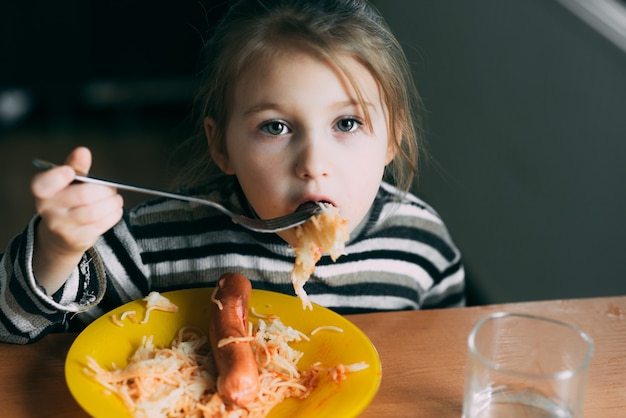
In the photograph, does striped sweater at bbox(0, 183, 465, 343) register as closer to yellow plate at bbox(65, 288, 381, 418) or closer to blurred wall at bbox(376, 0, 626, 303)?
yellow plate at bbox(65, 288, 381, 418)

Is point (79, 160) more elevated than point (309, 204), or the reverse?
point (79, 160)

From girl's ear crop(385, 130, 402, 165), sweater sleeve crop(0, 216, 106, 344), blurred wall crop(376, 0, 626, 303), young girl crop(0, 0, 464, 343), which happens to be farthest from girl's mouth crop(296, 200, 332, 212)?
blurred wall crop(376, 0, 626, 303)

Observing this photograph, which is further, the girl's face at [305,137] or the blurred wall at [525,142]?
the blurred wall at [525,142]

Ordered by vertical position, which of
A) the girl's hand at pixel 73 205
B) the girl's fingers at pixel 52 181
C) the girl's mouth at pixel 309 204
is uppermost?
the girl's fingers at pixel 52 181

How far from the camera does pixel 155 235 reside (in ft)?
5.15

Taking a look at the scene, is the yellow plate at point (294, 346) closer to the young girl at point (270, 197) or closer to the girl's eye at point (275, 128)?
the young girl at point (270, 197)

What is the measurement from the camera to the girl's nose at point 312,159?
4.06 ft

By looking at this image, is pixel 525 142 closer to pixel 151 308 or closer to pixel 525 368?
pixel 525 368

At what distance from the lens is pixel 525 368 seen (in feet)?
3.53

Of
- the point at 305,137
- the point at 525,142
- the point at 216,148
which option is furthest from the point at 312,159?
the point at 525,142

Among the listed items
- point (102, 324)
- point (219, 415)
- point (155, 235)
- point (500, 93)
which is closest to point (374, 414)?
point (219, 415)

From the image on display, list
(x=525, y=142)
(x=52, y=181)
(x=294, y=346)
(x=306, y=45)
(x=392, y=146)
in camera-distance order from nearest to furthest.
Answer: (x=52, y=181), (x=294, y=346), (x=306, y=45), (x=392, y=146), (x=525, y=142)

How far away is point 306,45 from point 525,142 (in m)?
1.22

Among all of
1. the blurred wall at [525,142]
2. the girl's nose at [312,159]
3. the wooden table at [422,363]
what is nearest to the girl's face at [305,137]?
the girl's nose at [312,159]
